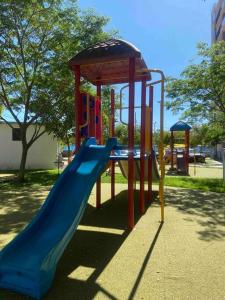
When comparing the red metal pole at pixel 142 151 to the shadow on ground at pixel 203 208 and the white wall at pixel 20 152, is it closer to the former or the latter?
the shadow on ground at pixel 203 208

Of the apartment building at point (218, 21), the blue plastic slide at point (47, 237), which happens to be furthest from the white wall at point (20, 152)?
the apartment building at point (218, 21)

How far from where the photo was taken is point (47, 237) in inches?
180

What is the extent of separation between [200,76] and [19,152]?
13.9 meters

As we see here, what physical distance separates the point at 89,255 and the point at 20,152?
19958mm

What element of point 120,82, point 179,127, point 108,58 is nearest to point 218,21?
point 179,127

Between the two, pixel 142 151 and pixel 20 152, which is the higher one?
pixel 142 151

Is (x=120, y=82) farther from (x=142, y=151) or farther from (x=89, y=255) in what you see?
(x=89, y=255)

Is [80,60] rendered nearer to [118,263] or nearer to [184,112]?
[118,263]

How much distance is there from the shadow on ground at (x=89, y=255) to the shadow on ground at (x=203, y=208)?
119 cm

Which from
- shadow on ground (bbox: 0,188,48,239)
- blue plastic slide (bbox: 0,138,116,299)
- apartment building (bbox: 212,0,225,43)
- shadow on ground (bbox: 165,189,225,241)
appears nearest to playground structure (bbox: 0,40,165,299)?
blue plastic slide (bbox: 0,138,116,299)

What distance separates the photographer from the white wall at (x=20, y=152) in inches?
961

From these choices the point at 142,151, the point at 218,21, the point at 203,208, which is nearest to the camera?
the point at 142,151

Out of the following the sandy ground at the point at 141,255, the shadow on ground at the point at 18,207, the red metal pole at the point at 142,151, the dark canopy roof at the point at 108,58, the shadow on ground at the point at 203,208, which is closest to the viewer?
the sandy ground at the point at 141,255

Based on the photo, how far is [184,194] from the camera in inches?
464
